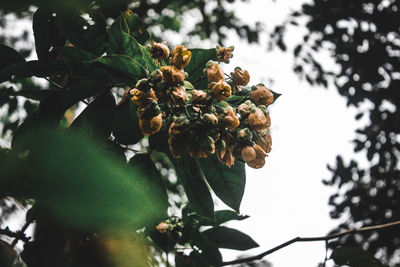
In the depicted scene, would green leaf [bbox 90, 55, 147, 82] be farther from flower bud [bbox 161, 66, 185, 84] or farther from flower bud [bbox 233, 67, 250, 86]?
flower bud [bbox 233, 67, 250, 86]

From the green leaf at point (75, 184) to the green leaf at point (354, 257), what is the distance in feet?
3.61

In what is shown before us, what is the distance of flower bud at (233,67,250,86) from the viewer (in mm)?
1010

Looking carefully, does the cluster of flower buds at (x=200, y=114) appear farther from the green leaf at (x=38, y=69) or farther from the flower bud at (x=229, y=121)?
the green leaf at (x=38, y=69)

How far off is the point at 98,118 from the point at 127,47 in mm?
264

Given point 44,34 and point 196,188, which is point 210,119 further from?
point 44,34

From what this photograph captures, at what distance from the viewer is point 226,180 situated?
104 centimetres

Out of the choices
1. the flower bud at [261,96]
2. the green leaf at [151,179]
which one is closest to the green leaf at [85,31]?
the green leaf at [151,179]

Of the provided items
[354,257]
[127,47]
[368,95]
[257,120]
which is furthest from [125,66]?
[368,95]

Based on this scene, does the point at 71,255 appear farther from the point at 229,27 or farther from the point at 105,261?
the point at 229,27

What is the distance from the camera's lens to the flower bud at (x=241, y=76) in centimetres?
101

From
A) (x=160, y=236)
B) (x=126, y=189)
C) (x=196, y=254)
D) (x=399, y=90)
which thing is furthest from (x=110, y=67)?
(x=399, y=90)

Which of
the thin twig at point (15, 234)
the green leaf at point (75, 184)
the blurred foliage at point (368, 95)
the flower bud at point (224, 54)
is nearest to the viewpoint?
the green leaf at point (75, 184)

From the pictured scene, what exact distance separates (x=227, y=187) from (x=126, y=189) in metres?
0.67

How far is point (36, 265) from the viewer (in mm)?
630
